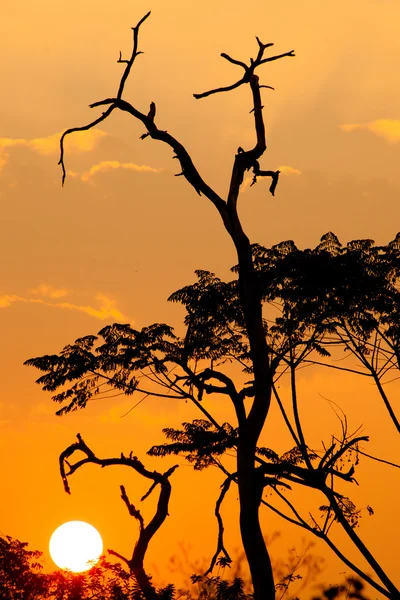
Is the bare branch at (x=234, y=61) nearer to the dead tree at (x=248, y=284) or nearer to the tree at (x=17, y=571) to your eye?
the dead tree at (x=248, y=284)

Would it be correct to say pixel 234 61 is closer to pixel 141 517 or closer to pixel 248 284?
pixel 248 284

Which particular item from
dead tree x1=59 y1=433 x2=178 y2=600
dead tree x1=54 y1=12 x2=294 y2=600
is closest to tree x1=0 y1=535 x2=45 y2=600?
dead tree x1=59 y1=433 x2=178 y2=600

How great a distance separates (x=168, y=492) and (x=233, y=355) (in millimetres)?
4292

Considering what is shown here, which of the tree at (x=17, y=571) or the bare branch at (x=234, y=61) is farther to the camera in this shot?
the tree at (x=17, y=571)

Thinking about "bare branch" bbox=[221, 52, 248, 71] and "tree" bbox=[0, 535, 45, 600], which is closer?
"bare branch" bbox=[221, 52, 248, 71]

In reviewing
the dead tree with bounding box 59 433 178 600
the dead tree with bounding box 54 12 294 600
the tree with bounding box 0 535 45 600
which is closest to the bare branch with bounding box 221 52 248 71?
the dead tree with bounding box 54 12 294 600

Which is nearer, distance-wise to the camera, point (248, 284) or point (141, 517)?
point (248, 284)

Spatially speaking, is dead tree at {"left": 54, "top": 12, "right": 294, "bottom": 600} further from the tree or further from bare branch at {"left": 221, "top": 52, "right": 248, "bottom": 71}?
the tree

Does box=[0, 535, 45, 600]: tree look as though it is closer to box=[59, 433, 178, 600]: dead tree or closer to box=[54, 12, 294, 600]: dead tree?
box=[59, 433, 178, 600]: dead tree

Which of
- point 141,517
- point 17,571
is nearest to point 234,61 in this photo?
point 141,517

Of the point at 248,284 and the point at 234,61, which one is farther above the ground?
the point at 234,61

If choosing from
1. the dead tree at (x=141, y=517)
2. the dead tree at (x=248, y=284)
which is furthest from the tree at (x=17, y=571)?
the dead tree at (x=248, y=284)

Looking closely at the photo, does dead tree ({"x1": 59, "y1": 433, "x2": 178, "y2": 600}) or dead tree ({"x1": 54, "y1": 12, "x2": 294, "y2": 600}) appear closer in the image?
dead tree ({"x1": 54, "y1": 12, "x2": 294, "y2": 600})

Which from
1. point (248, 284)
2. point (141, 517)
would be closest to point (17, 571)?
point (141, 517)
